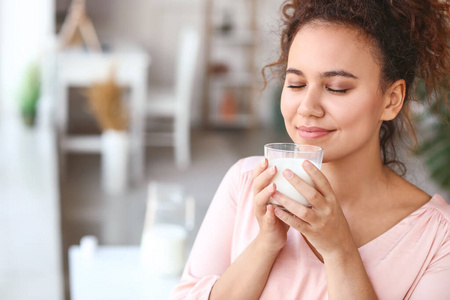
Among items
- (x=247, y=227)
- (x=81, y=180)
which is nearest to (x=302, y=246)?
(x=247, y=227)

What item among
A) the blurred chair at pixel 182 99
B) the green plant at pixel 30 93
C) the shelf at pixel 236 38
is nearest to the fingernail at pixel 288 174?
the blurred chair at pixel 182 99

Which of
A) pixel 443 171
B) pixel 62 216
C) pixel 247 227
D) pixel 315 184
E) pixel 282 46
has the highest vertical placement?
pixel 282 46

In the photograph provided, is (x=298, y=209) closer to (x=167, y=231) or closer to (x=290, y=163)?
(x=290, y=163)

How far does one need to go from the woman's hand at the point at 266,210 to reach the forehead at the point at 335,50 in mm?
220

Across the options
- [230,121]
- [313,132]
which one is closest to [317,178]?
[313,132]

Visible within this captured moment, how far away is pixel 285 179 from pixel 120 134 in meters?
4.05

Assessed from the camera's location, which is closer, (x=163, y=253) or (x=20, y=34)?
(x=163, y=253)

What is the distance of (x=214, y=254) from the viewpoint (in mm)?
1210

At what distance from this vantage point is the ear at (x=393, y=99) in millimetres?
1148

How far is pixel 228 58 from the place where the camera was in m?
8.05

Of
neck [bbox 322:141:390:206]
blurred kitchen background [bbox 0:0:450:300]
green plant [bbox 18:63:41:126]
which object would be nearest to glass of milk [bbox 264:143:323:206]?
neck [bbox 322:141:390:206]

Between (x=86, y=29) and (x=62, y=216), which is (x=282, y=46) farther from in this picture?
(x=86, y=29)

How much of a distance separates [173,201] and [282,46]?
592mm

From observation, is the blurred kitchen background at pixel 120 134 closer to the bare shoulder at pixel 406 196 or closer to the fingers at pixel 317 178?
the bare shoulder at pixel 406 196
